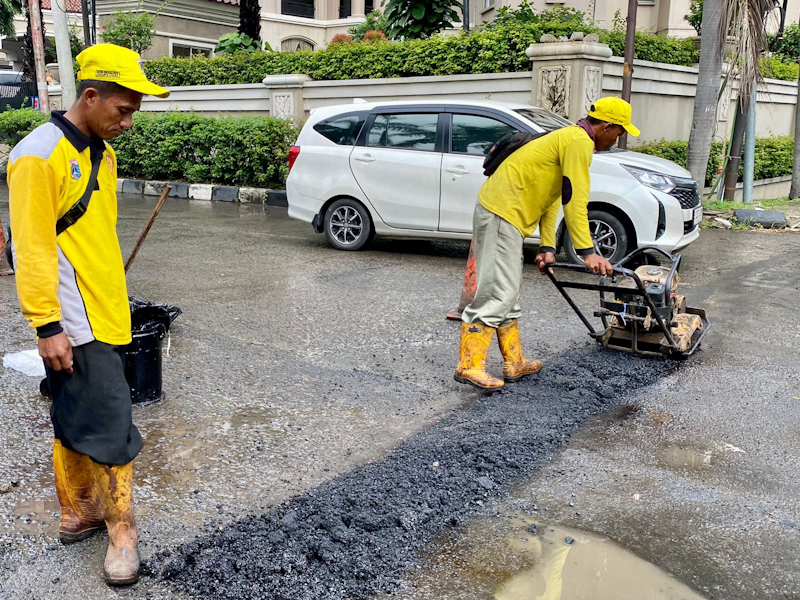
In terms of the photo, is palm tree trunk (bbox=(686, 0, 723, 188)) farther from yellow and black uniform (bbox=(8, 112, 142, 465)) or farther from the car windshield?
yellow and black uniform (bbox=(8, 112, 142, 465))

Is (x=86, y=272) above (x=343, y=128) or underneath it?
underneath

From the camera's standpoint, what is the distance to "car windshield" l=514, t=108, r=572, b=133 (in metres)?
8.44

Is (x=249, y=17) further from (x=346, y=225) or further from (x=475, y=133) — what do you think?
(x=475, y=133)

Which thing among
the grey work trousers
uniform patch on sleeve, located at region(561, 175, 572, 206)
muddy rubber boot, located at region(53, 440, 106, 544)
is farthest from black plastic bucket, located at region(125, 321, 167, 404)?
uniform patch on sleeve, located at region(561, 175, 572, 206)

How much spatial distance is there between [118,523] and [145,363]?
5.38 ft

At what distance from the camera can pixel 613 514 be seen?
3.34m

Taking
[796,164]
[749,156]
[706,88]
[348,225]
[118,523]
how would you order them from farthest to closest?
[796,164] → [749,156] → [706,88] → [348,225] → [118,523]

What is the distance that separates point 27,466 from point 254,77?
1501 cm

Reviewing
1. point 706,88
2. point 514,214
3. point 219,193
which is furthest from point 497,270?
point 219,193

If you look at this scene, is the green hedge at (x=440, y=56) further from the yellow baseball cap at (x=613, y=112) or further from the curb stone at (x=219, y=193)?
the yellow baseball cap at (x=613, y=112)

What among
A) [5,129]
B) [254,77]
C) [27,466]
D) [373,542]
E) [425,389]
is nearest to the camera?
[373,542]

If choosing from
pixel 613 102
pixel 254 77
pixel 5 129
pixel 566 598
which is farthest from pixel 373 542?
pixel 5 129

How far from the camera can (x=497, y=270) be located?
15.2 ft

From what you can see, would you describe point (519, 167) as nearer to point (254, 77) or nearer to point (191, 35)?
point (254, 77)
